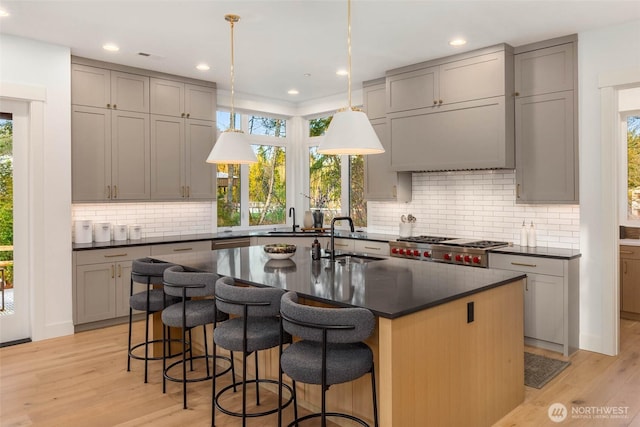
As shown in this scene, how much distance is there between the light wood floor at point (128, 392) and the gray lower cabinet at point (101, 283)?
554 millimetres

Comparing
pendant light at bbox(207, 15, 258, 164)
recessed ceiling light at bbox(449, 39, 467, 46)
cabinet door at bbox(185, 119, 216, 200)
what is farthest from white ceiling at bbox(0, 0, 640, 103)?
→ pendant light at bbox(207, 15, 258, 164)

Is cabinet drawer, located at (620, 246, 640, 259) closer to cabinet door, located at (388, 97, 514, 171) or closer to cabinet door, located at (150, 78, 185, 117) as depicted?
cabinet door, located at (388, 97, 514, 171)

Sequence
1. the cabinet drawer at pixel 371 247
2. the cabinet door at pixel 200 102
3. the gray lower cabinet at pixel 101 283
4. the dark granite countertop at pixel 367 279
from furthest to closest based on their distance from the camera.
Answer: the cabinet door at pixel 200 102 → the cabinet drawer at pixel 371 247 → the gray lower cabinet at pixel 101 283 → the dark granite countertop at pixel 367 279

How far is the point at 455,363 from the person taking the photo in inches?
99.3

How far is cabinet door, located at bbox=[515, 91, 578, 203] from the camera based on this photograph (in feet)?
14.3

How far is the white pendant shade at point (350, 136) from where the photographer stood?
9.57 feet

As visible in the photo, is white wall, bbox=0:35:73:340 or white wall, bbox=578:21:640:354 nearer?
white wall, bbox=578:21:640:354

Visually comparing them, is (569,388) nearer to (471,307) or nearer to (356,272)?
(471,307)

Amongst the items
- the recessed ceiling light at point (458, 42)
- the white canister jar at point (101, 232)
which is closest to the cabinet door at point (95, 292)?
the white canister jar at point (101, 232)

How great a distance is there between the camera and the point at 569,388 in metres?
3.42

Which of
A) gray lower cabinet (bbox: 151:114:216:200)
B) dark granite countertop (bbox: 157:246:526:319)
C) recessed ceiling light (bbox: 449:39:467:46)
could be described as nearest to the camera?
dark granite countertop (bbox: 157:246:526:319)

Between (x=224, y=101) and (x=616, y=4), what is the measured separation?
4.73 m

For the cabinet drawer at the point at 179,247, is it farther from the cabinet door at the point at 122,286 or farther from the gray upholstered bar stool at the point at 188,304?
the gray upholstered bar stool at the point at 188,304

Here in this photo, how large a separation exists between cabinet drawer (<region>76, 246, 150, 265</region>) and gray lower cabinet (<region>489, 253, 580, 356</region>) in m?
3.90
